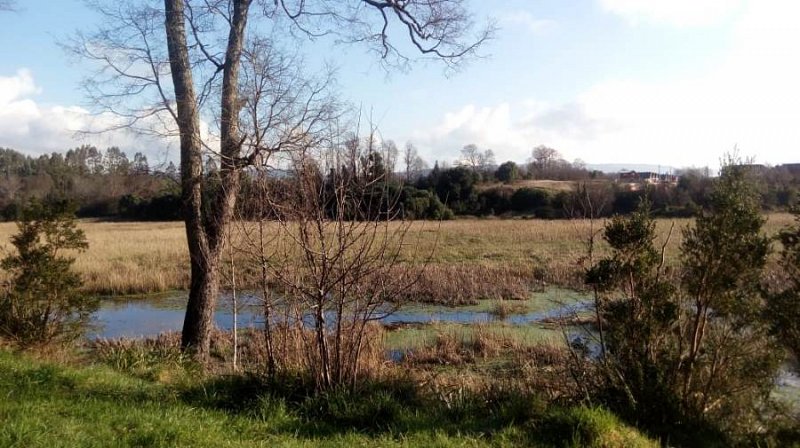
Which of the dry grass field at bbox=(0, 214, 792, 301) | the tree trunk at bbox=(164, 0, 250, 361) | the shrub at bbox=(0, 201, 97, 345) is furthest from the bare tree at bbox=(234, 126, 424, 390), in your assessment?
the dry grass field at bbox=(0, 214, 792, 301)

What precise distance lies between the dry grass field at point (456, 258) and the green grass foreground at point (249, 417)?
8.64 metres

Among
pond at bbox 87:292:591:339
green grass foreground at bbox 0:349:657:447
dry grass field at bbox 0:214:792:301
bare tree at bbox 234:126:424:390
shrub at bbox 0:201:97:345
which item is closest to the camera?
green grass foreground at bbox 0:349:657:447

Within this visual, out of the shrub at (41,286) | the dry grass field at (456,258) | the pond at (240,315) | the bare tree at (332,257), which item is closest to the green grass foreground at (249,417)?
the bare tree at (332,257)

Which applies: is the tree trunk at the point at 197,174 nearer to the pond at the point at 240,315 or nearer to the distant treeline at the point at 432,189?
the distant treeline at the point at 432,189

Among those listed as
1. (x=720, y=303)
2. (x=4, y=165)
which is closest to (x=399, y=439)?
(x=720, y=303)

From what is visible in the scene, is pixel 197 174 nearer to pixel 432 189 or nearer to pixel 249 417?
pixel 432 189

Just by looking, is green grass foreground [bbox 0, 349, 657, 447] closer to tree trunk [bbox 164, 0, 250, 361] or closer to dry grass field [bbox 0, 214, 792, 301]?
tree trunk [bbox 164, 0, 250, 361]

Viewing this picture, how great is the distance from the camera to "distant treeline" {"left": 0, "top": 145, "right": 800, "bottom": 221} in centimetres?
681

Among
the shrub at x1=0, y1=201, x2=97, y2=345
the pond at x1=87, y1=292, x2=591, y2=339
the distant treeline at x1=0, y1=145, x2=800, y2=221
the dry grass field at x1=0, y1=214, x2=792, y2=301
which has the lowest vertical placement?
the pond at x1=87, y1=292, x2=591, y2=339

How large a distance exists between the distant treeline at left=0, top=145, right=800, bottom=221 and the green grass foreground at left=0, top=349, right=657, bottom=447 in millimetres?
2035

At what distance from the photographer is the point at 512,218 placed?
140 ft

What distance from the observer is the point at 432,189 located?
9844mm

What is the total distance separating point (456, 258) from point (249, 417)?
65.3 ft

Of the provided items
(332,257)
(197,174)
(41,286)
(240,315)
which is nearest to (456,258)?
(240,315)
